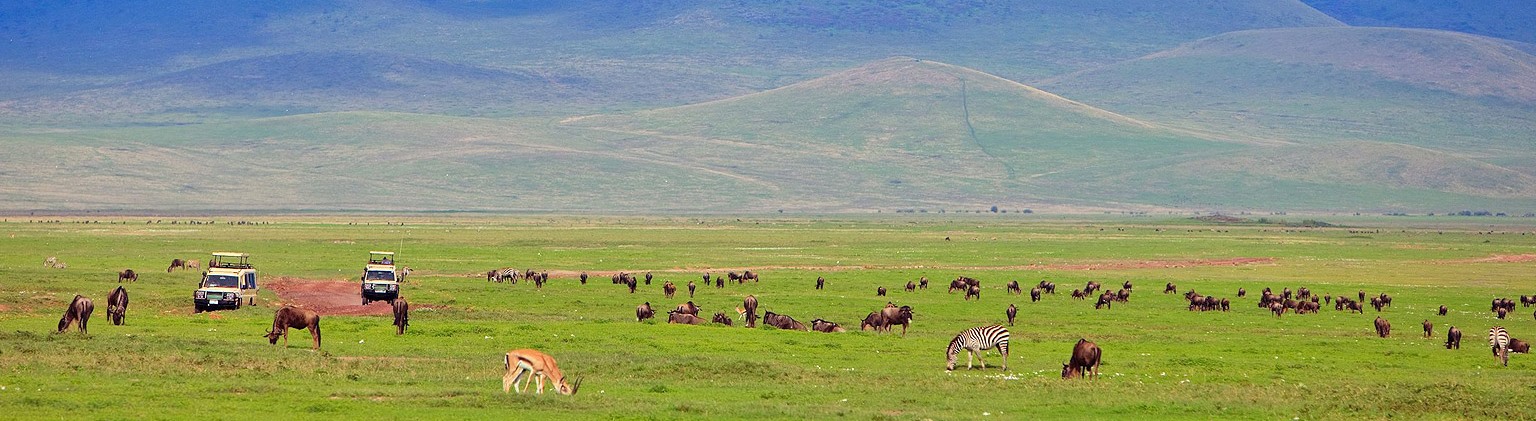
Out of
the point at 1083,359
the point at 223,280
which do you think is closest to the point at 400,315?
the point at 223,280

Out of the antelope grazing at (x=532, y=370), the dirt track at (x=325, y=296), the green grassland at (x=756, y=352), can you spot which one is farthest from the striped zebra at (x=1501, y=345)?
the dirt track at (x=325, y=296)

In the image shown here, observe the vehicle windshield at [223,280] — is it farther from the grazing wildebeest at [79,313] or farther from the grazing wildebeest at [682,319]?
the grazing wildebeest at [682,319]

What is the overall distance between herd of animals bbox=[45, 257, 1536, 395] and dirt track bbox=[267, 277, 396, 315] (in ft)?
11.8

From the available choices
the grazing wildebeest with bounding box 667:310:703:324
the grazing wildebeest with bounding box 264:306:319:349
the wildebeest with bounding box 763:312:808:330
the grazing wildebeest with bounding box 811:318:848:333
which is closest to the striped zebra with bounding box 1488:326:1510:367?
the grazing wildebeest with bounding box 811:318:848:333

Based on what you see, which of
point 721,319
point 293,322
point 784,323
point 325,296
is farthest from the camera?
point 325,296

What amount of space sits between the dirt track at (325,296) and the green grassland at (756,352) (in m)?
0.97

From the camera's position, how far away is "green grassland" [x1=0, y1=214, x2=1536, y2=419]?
2117 cm

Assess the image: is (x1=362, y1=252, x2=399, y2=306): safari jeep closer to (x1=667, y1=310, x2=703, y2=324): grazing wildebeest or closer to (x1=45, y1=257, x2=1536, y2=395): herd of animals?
(x1=45, y1=257, x2=1536, y2=395): herd of animals

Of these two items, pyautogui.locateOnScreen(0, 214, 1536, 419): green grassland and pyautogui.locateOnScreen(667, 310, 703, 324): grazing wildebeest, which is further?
pyautogui.locateOnScreen(667, 310, 703, 324): grazing wildebeest

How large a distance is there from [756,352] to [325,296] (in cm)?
1727

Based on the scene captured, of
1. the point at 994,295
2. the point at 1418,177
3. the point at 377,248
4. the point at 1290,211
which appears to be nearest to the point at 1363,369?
the point at 994,295

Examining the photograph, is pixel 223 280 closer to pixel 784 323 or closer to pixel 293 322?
pixel 293 322

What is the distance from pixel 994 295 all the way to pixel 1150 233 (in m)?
66.9

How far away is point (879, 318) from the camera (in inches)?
1325
